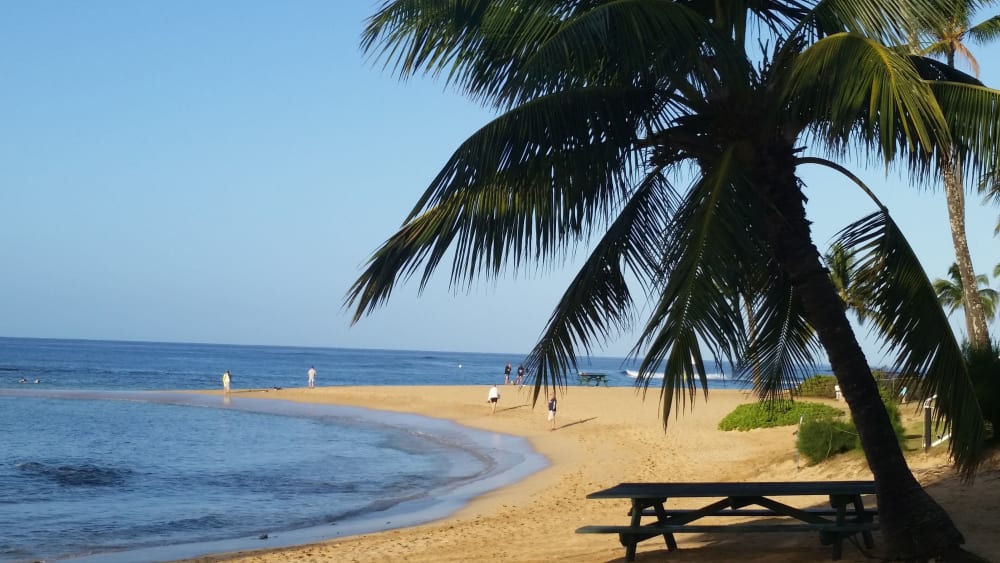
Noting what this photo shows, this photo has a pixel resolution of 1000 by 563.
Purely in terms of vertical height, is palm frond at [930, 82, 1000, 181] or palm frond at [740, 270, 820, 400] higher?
palm frond at [930, 82, 1000, 181]

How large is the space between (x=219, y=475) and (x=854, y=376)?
19370 millimetres

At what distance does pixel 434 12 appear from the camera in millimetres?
7684

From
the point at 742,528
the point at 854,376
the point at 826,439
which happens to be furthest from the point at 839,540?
the point at 826,439

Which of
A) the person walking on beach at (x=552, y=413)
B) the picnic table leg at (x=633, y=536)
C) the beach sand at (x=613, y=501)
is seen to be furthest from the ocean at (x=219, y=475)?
the picnic table leg at (x=633, y=536)

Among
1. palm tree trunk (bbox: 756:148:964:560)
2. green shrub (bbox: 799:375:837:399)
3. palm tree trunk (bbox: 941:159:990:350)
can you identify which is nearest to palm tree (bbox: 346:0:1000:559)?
palm tree trunk (bbox: 756:148:964:560)

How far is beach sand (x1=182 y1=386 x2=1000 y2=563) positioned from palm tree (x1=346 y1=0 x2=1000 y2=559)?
5.69ft

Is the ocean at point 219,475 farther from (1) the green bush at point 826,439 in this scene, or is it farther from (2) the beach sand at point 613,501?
(1) the green bush at point 826,439

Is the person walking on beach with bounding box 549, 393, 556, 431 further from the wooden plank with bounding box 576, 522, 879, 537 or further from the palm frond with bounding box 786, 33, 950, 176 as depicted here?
the palm frond with bounding box 786, 33, 950, 176

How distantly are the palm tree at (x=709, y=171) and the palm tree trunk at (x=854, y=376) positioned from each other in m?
0.01

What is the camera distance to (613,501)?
15273 mm

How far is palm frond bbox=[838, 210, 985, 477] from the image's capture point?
6.51 meters

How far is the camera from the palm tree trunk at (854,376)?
6.53 m

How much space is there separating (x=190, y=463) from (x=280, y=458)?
2.43 meters

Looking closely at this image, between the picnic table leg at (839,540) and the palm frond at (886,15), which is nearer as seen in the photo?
the palm frond at (886,15)
